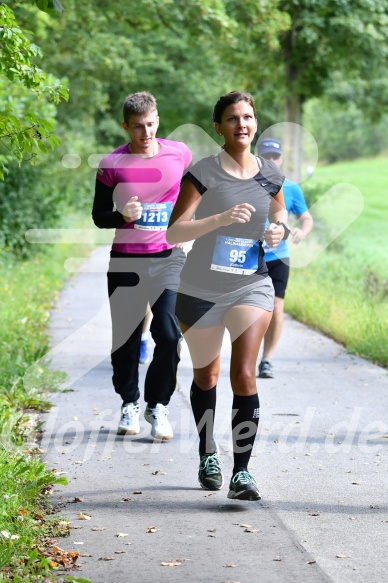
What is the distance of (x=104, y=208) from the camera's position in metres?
7.11

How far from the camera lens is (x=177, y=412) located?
830 centimetres

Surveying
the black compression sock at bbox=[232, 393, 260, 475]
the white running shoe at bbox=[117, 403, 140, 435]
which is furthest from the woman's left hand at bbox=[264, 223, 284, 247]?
the white running shoe at bbox=[117, 403, 140, 435]

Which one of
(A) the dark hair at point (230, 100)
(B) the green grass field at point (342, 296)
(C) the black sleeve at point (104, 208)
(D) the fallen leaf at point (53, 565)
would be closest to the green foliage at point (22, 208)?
(B) the green grass field at point (342, 296)

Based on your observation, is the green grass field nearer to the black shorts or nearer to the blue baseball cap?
the black shorts

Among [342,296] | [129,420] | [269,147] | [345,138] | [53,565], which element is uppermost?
[269,147]

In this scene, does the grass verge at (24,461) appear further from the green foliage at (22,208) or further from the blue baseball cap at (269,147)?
the green foliage at (22,208)

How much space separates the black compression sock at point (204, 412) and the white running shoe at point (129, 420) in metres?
1.49

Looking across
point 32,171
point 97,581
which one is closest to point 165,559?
point 97,581

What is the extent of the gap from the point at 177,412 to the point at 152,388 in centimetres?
104

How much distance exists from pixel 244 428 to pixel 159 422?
1717mm

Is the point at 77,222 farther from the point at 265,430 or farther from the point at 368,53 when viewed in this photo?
the point at 265,430

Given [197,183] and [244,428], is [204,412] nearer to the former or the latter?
[244,428]

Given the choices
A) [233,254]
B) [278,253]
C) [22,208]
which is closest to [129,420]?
[233,254]

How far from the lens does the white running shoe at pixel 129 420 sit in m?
7.46
